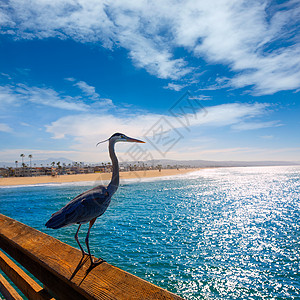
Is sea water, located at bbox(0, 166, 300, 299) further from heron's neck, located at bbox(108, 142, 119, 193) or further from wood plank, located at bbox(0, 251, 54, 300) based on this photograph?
heron's neck, located at bbox(108, 142, 119, 193)

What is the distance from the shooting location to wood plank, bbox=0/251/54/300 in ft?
5.93

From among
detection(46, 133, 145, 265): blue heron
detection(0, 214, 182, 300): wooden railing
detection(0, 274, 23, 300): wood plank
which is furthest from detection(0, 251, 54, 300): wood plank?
detection(46, 133, 145, 265): blue heron

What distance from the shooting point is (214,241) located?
1223cm

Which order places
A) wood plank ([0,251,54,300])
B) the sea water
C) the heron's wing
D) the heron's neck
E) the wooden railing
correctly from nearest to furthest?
1. the wooden railing
2. wood plank ([0,251,54,300])
3. the heron's wing
4. the heron's neck
5. the sea water

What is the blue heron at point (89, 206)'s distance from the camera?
7.22ft

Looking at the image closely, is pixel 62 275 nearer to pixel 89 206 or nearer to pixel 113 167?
pixel 89 206

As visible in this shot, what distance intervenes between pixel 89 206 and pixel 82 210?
0.26 ft

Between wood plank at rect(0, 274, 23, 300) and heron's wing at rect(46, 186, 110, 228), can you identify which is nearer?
heron's wing at rect(46, 186, 110, 228)

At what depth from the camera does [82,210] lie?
224cm

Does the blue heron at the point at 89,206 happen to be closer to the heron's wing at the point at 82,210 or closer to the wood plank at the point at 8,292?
the heron's wing at the point at 82,210

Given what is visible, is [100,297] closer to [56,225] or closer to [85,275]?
[85,275]

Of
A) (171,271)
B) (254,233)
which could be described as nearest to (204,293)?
(171,271)

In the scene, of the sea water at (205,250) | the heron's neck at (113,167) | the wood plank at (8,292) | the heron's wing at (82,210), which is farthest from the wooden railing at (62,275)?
the sea water at (205,250)

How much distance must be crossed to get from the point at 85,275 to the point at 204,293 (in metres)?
7.45
